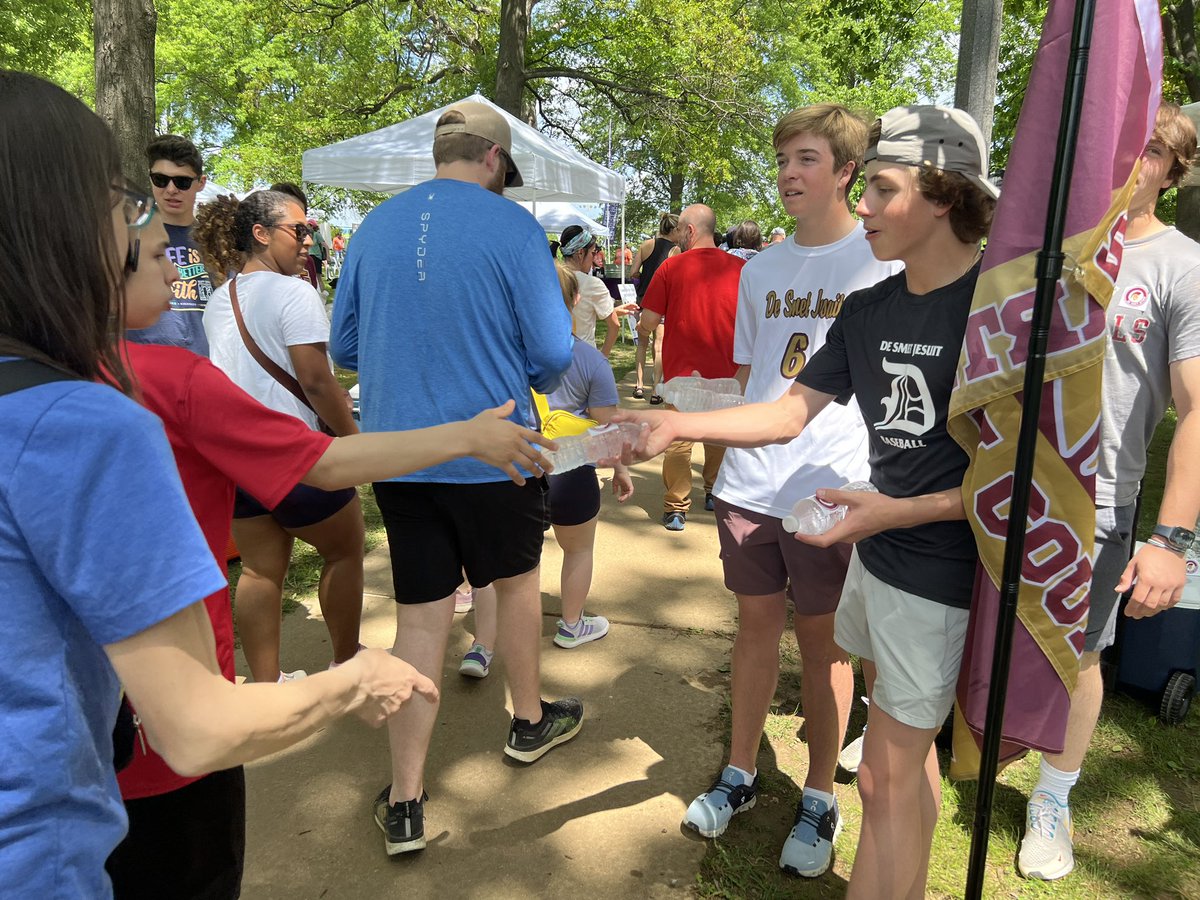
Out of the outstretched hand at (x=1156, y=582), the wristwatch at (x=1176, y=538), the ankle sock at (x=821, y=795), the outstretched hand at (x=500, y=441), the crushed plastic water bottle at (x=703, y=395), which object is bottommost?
the ankle sock at (x=821, y=795)

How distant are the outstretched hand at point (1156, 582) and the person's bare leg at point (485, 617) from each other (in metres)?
2.48

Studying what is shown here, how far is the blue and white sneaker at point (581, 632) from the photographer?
4.03 m

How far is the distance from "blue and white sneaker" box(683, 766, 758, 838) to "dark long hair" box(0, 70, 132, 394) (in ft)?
7.67

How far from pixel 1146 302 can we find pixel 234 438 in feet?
8.06

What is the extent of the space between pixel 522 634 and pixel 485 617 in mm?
842

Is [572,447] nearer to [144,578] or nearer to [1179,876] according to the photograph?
[144,578]

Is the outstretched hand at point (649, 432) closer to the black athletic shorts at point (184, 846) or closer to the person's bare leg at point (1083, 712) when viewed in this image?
the black athletic shorts at point (184, 846)

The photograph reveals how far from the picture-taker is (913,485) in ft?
6.31

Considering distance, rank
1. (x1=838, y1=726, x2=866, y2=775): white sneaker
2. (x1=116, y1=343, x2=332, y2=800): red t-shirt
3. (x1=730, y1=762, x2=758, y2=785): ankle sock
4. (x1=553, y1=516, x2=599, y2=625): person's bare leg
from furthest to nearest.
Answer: (x1=553, y1=516, x2=599, y2=625): person's bare leg
(x1=838, y1=726, x2=866, y2=775): white sneaker
(x1=730, y1=762, x2=758, y2=785): ankle sock
(x1=116, y1=343, x2=332, y2=800): red t-shirt

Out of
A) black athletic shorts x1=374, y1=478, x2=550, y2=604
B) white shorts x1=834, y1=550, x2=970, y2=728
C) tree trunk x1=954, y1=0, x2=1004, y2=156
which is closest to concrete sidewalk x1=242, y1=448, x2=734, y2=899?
black athletic shorts x1=374, y1=478, x2=550, y2=604

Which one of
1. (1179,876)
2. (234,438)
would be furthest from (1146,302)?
(234,438)

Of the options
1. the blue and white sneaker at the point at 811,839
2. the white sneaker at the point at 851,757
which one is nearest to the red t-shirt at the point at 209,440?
the blue and white sneaker at the point at 811,839

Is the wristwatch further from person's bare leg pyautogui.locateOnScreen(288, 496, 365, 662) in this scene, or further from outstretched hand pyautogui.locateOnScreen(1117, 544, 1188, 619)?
person's bare leg pyautogui.locateOnScreen(288, 496, 365, 662)

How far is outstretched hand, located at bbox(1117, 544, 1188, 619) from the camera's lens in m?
2.13
